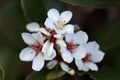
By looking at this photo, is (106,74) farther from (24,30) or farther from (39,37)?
(24,30)

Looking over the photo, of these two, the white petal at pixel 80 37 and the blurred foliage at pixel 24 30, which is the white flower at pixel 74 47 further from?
the blurred foliage at pixel 24 30

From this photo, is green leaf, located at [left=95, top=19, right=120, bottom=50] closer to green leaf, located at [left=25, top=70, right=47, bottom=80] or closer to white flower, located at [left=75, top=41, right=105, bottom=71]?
white flower, located at [left=75, top=41, right=105, bottom=71]

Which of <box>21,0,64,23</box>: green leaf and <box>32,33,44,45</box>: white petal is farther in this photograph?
<box>21,0,64,23</box>: green leaf

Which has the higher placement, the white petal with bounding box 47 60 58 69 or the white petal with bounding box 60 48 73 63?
the white petal with bounding box 60 48 73 63

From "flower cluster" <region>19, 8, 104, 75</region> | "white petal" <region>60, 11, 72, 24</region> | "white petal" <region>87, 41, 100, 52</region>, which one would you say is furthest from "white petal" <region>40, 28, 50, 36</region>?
"white petal" <region>87, 41, 100, 52</region>

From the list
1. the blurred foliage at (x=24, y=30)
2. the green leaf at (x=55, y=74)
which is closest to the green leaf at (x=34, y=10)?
the blurred foliage at (x=24, y=30)

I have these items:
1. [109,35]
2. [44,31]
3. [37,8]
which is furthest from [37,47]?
[109,35]
